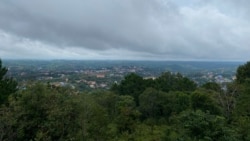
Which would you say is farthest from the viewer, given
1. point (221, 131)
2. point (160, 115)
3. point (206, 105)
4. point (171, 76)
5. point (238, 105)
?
point (171, 76)

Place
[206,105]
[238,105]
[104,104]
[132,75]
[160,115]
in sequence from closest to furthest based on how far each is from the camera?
[238,105]
[206,105]
[104,104]
[160,115]
[132,75]

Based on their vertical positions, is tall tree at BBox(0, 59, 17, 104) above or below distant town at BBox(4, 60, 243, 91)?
above

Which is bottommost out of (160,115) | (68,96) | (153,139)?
(160,115)

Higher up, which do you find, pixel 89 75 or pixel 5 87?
pixel 5 87

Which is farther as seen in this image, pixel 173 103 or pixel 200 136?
pixel 173 103

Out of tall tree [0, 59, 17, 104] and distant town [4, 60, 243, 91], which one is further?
distant town [4, 60, 243, 91]

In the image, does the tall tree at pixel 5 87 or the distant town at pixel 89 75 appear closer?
the tall tree at pixel 5 87

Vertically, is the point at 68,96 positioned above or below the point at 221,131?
above

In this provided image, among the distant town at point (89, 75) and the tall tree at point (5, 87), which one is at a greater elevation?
the tall tree at point (5, 87)

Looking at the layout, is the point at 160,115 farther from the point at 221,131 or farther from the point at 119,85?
the point at 221,131

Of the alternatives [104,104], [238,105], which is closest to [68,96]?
[238,105]

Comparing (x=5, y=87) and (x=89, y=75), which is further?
(x=89, y=75)
